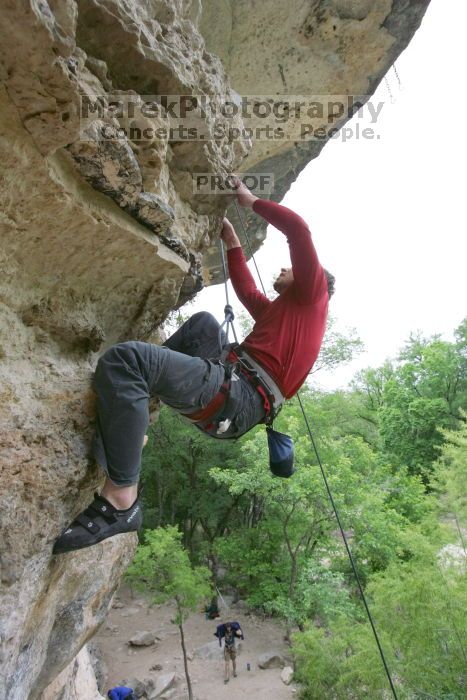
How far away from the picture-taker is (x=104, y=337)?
116 inches

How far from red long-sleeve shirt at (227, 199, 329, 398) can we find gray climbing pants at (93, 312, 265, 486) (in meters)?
0.31

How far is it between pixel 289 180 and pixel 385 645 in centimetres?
768

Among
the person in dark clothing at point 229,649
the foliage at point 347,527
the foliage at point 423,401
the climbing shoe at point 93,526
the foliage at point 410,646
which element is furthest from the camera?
the foliage at point 423,401

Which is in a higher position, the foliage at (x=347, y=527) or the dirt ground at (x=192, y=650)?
the foliage at (x=347, y=527)

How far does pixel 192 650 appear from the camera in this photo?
13.3 m

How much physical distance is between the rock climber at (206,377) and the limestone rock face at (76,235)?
0.26 m

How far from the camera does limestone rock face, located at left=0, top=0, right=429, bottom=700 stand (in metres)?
1.93

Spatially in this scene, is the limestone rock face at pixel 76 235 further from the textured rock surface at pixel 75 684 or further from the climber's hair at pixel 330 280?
the climber's hair at pixel 330 280

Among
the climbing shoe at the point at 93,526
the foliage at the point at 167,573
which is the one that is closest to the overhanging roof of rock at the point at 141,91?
the climbing shoe at the point at 93,526

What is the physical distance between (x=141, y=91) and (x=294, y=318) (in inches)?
75.1

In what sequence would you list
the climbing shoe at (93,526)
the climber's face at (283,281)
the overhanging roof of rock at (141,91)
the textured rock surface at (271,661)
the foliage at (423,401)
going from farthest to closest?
the foliage at (423,401)
the textured rock surface at (271,661)
the climber's face at (283,281)
the climbing shoe at (93,526)
the overhanging roof of rock at (141,91)

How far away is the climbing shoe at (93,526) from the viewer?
7.17 feet

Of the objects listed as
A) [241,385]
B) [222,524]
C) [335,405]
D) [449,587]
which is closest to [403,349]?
[335,405]

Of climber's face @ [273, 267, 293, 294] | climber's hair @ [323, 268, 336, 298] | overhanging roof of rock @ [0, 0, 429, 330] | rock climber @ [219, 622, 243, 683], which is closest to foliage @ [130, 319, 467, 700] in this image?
rock climber @ [219, 622, 243, 683]
